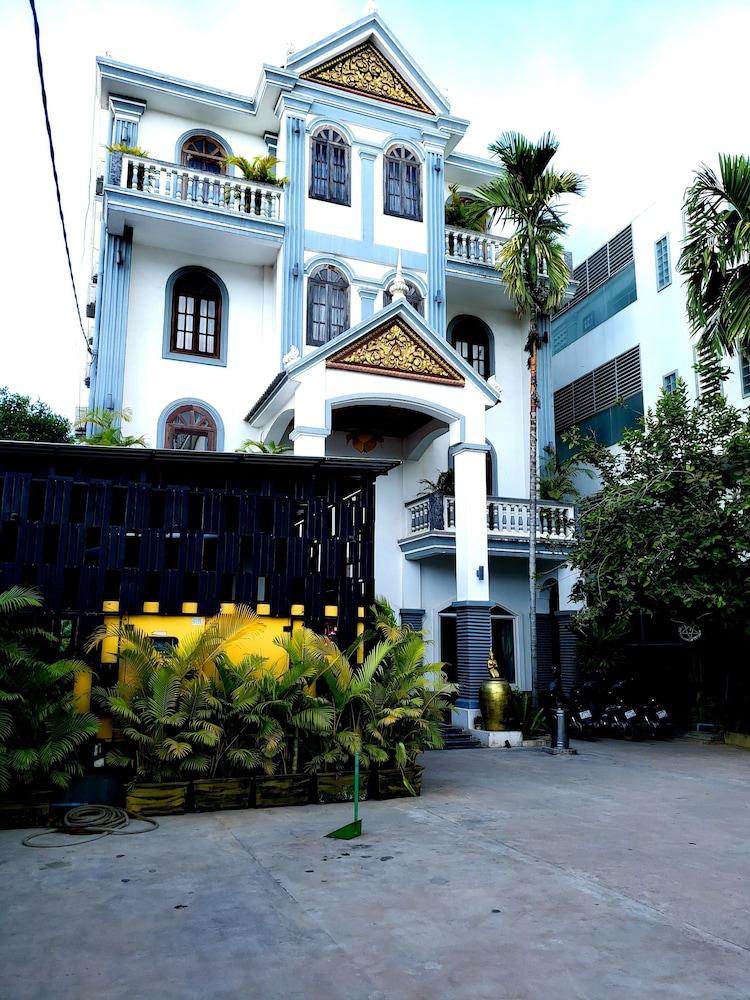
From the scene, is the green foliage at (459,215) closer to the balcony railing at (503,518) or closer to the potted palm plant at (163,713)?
the balcony railing at (503,518)

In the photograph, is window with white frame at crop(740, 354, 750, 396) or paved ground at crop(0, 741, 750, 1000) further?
window with white frame at crop(740, 354, 750, 396)

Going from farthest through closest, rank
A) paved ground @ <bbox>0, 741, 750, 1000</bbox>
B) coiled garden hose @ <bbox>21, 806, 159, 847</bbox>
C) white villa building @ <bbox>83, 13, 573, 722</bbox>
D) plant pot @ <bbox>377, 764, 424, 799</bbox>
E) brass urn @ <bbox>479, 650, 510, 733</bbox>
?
white villa building @ <bbox>83, 13, 573, 722</bbox> < brass urn @ <bbox>479, 650, 510, 733</bbox> < plant pot @ <bbox>377, 764, 424, 799</bbox> < coiled garden hose @ <bbox>21, 806, 159, 847</bbox> < paved ground @ <bbox>0, 741, 750, 1000</bbox>

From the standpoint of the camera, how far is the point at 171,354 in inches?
685

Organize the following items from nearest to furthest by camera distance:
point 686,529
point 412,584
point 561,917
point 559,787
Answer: point 561,917 → point 559,787 → point 686,529 → point 412,584

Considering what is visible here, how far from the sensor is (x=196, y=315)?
707 inches

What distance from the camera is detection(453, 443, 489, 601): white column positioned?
1628 centimetres

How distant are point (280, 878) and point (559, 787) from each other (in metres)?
5.66

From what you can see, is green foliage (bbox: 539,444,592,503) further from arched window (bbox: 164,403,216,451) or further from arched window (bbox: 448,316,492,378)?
arched window (bbox: 164,403,216,451)

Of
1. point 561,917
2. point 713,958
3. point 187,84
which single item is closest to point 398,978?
point 561,917

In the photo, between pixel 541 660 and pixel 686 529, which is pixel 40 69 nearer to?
pixel 686 529

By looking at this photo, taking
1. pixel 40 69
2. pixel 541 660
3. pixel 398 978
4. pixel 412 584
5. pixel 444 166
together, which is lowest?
pixel 398 978

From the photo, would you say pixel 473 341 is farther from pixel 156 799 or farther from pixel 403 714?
pixel 156 799

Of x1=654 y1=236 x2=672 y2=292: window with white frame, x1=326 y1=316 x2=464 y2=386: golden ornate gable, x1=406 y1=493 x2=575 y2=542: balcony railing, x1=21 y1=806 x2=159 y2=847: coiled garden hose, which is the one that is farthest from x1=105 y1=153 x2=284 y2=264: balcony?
x1=21 y1=806 x2=159 y2=847: coiled garden hose

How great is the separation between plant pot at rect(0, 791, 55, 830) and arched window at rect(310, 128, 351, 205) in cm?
1425
